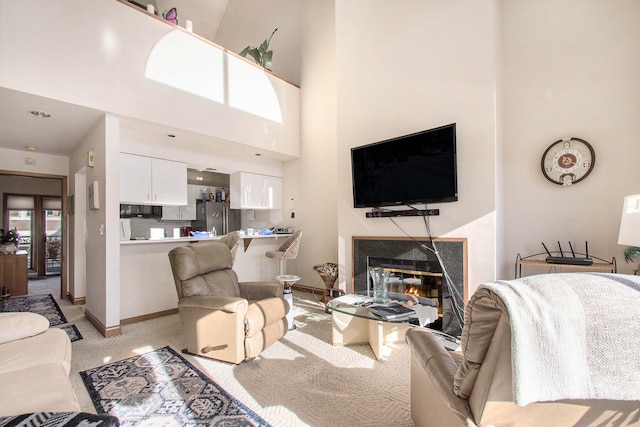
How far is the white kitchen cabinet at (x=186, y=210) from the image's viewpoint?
5891 millimetres

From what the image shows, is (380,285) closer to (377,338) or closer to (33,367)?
(377,338)

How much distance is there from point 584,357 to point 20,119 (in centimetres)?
502

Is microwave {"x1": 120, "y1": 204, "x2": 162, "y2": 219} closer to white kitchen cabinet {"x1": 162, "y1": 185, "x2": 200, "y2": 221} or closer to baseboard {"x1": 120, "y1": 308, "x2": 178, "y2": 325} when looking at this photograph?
white kitchen cabinet {"x1": 162, "y1": 185, "x2": 200, "y2": 221}

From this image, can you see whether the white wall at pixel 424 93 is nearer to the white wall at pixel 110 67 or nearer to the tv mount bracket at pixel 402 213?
the tv mount bracket at pixel 402 213

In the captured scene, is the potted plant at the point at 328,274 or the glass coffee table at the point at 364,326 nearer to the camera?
the glass coffee table at the point at 364,326

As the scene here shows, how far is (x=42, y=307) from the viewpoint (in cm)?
439

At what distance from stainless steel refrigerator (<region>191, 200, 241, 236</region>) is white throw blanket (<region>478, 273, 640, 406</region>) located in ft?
19.6

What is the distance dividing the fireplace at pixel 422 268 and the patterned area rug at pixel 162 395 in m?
2.06

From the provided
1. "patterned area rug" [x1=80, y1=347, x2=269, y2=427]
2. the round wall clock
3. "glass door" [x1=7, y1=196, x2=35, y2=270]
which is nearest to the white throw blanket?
"patterned area rug" [x1=80, y1=347, x2=269, y2=427]

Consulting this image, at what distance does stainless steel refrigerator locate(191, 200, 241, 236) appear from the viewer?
6.16 metres

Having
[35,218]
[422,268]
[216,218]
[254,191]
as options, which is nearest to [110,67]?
[254,191]

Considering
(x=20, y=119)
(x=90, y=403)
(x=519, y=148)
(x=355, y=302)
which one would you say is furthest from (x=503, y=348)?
(x=20, y=119)

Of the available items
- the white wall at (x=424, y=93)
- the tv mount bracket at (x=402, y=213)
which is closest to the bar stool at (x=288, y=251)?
the white wall at (x=424, y=93)

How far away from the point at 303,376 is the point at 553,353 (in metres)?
1.88
